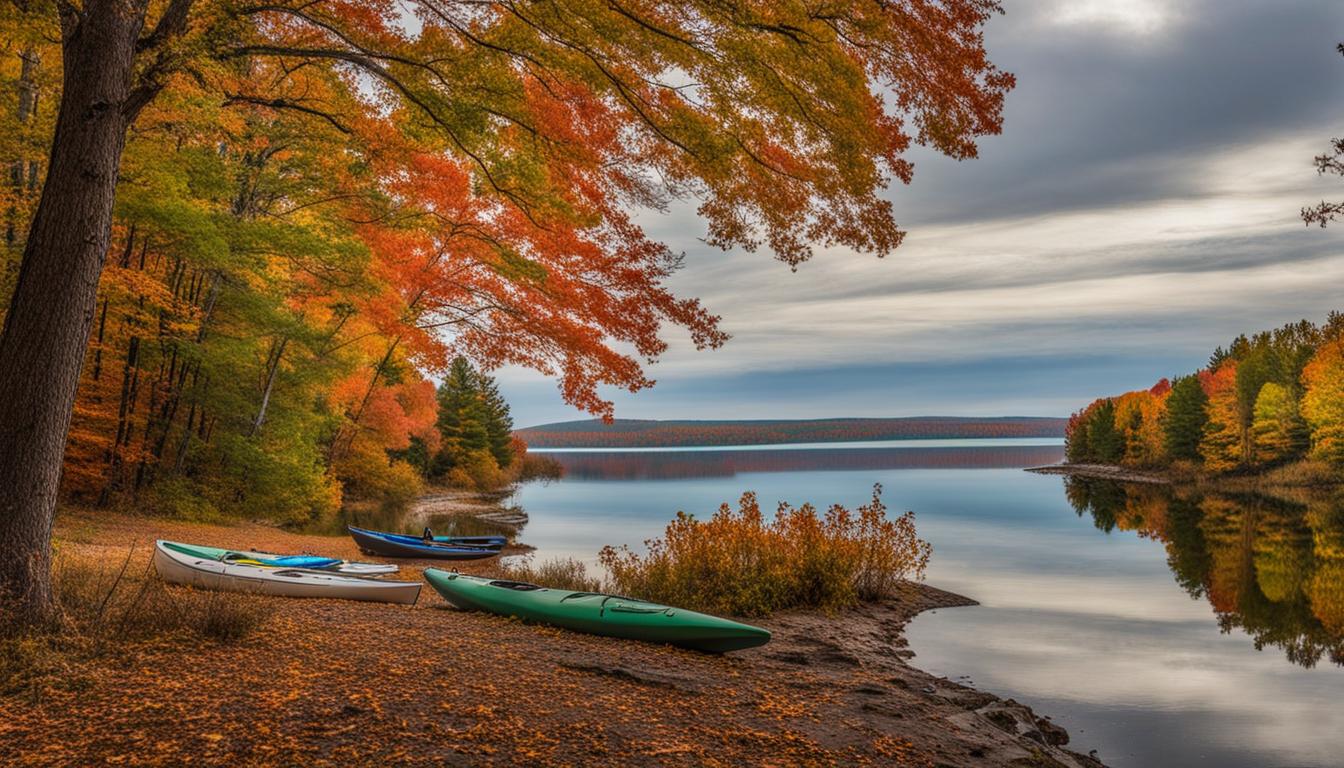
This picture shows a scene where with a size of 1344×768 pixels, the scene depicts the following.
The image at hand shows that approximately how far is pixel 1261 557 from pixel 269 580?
2753 centimetres

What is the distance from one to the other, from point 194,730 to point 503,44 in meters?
6.84

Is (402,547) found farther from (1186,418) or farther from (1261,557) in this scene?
(1186,418)

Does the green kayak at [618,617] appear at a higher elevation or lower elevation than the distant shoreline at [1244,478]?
lower

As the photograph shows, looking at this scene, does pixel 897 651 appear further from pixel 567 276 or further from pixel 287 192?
pixel 287 192

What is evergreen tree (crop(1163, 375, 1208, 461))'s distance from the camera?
66.2 metres

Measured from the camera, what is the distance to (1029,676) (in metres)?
11.8

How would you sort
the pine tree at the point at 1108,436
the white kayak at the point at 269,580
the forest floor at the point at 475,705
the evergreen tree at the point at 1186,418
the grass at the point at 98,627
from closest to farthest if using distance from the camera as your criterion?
the forest floor at the point at 475,705 < the grass at the point at 98,627 < the white kayak at the point at 269,580 < the evergreen tree at the point at 1186,418 < the pine tree at the point at 1108,436

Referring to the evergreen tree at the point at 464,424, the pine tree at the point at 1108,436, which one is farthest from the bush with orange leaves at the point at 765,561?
the pine tree at the point at 1108,436

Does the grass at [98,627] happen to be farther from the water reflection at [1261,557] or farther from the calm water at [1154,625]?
the water reflection at [1261,557]

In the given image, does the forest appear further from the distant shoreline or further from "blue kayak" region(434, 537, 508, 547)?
"blue kayak" region(434, 537, 508, 547)

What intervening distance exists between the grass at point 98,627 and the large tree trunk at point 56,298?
1.12ft

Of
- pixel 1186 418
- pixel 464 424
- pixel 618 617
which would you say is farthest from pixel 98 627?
pixel 1186 418

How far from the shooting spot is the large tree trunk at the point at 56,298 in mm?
5887

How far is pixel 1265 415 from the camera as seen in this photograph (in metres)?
59.0
